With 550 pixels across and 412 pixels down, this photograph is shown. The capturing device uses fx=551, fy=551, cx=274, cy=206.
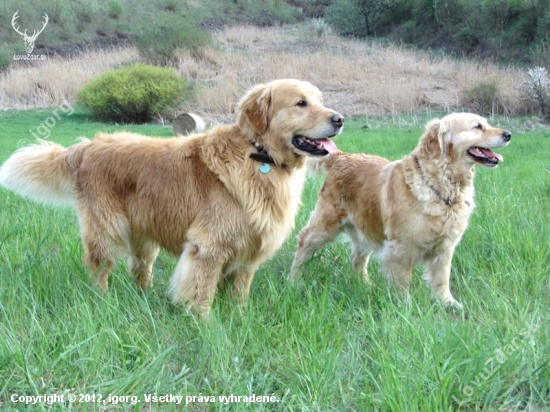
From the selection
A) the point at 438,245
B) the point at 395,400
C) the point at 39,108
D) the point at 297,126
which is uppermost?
the point at 297,126

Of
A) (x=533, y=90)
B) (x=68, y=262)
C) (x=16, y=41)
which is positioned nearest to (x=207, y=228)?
(x=68, y=262)

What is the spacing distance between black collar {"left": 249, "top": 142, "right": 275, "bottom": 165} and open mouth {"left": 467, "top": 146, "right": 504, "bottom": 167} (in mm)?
1665

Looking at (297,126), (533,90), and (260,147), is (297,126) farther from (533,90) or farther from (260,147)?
(533,90)

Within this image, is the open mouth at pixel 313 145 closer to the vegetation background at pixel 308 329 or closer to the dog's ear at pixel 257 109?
the dog's ear at pixel 257 109

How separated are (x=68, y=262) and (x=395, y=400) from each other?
291 cm

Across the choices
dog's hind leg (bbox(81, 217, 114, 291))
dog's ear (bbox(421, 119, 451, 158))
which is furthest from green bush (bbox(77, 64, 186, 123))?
dog's ear (bbox(421, 119, 451, 158))

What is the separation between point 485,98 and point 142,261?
15747mm

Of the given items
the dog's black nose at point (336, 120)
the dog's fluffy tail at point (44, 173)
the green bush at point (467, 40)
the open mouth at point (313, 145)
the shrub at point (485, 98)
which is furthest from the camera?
the green bush at point (467, 40)

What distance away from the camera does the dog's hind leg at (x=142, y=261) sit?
4.42 meters

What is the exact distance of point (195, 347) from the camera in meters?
3.31

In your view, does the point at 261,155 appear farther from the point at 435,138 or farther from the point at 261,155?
the point at 435,138

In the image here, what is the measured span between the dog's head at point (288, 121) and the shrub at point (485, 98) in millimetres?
14508

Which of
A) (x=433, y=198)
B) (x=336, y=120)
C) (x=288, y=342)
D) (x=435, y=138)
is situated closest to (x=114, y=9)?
(x=435, y=138)
